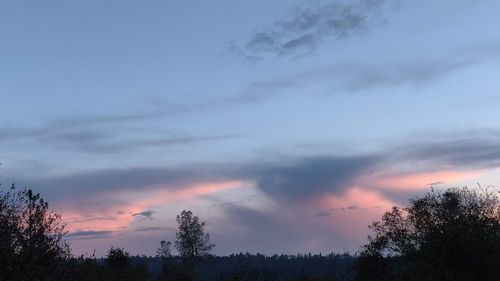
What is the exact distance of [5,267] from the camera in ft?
66.0

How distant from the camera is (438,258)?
31.4 m

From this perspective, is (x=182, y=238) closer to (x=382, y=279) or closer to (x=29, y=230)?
(x=382, y=279)

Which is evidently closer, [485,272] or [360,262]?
[485,272]

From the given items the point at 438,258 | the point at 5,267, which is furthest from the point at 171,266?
the point at 5,267

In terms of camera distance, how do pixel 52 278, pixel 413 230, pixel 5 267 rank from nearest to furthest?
pixel 5 267 → pixel 52 278 → pixel 413 230

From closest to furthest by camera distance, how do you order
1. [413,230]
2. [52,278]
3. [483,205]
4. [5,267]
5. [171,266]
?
1. [5,267]
2. [52,278]
3. [483,205]
4. [413,230]
5. [171,266]

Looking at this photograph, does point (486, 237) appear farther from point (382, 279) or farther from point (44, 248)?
point (382, 279)

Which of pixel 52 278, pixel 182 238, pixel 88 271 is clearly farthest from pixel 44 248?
pixel 182 238

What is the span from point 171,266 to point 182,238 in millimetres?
19088

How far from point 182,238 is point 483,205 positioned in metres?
55.0

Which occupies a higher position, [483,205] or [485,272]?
[483,205]

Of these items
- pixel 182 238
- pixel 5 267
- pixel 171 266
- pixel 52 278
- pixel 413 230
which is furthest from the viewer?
pixel 182 238

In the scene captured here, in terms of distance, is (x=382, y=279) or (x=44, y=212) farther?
(x=382, y=279)

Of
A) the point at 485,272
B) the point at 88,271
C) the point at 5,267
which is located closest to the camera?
the point at 5,267
